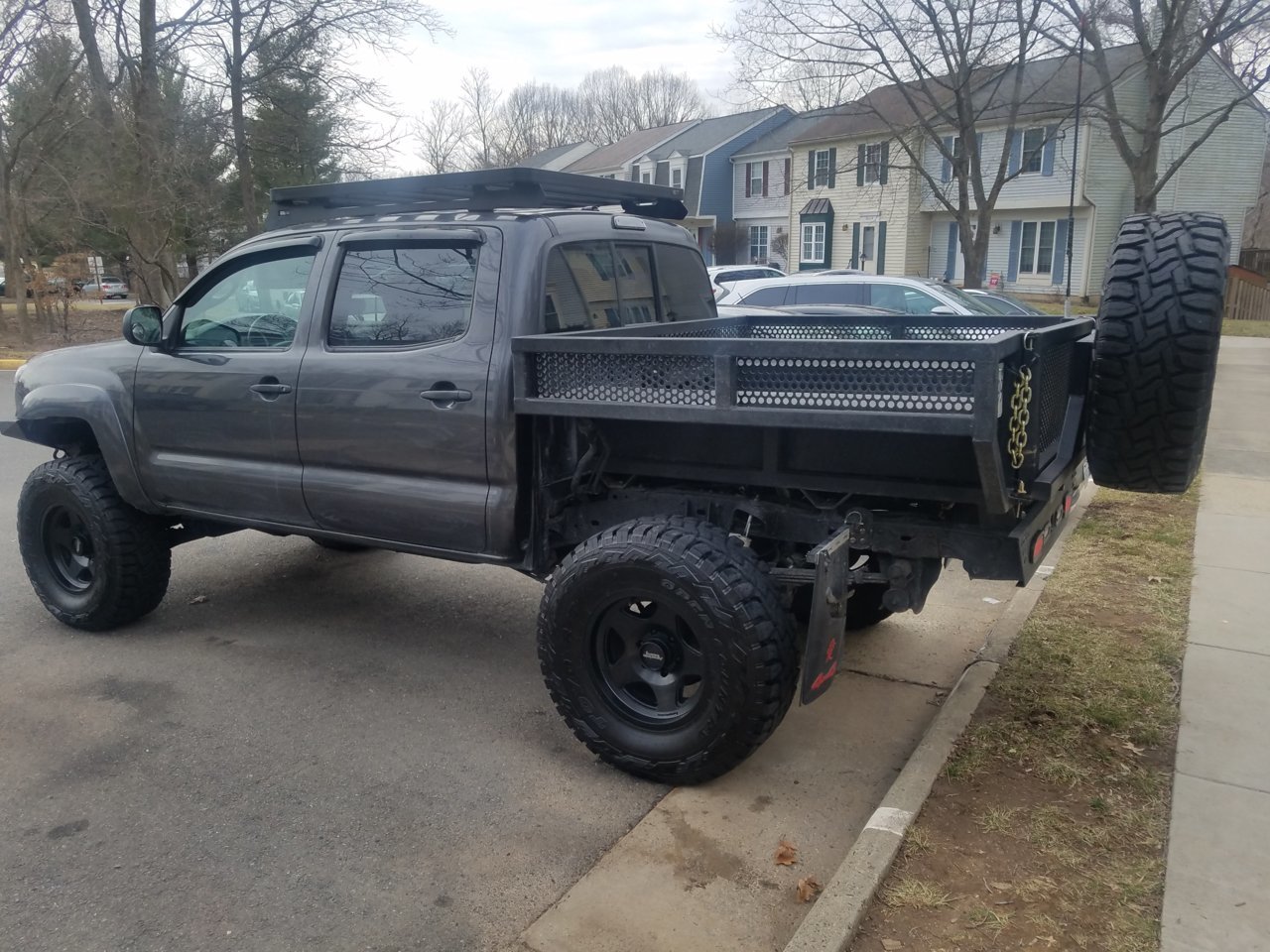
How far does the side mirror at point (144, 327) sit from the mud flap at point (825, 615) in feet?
11.2

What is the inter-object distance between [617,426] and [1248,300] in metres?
29.3

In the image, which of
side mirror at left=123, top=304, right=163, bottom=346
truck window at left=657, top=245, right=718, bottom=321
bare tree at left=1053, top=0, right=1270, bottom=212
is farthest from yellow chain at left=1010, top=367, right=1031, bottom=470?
bare tree at left=1053, top=0, right=1270, bottom=212

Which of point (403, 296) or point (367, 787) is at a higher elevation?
point (403, 296)

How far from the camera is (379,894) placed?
304 cm

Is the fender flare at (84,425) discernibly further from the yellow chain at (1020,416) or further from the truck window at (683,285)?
the yellow chain at (1020,416)

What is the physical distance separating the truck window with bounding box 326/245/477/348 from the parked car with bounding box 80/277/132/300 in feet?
147

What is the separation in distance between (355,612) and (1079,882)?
394cm

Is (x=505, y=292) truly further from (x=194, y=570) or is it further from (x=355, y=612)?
(x=194, y=570)

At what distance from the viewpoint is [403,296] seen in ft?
13.6

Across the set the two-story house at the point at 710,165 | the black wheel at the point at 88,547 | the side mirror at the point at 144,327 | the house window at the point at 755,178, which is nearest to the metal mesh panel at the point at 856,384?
the side mirror at the point at 144,327

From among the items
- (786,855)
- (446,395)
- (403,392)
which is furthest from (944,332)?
(786,855)

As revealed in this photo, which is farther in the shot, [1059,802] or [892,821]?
[1059,802]

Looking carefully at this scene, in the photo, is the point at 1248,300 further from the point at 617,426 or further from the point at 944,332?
the point at 617,426

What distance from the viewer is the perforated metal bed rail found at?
283cm
